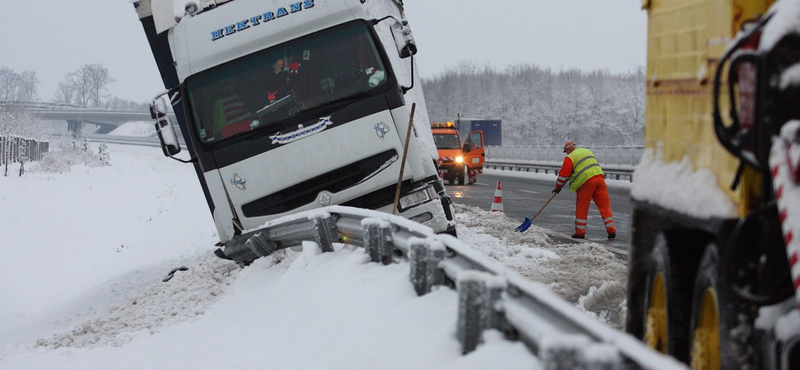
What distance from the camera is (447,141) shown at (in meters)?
29.8

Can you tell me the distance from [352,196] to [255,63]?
1.78m

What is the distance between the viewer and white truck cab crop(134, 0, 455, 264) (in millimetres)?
8781

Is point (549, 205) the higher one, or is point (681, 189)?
point (681, 189)

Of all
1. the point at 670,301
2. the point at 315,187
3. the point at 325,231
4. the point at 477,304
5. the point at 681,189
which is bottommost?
the point at 325,231

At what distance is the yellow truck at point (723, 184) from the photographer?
263 centimetres

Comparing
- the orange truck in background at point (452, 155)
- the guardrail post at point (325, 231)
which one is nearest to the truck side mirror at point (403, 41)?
the guardrail post at point (325, 231)

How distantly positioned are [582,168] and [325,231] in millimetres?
6581

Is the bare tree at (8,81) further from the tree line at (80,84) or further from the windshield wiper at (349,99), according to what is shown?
the windshield wiper at (349,99)

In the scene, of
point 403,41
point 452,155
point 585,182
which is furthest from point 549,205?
point 403,41

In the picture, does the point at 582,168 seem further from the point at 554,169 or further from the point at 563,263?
the point at 554,169

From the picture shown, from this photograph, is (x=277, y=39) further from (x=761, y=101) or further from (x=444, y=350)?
(x=761, y=101)

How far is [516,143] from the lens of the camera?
100312mm

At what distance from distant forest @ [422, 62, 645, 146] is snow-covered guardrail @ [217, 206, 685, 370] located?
263ft

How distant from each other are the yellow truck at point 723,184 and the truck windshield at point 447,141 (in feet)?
83.7
